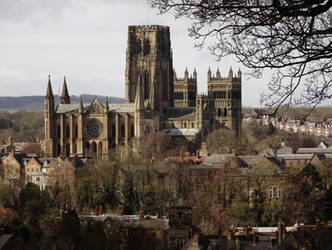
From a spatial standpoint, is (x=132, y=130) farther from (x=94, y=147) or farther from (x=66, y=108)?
(x=66, y=108)

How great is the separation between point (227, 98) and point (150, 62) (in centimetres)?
2926

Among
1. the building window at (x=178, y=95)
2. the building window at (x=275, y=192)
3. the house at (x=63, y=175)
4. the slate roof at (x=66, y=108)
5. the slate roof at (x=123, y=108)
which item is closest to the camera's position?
the building window at (x=275, y=192)

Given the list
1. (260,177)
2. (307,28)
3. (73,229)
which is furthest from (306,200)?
(307,28)

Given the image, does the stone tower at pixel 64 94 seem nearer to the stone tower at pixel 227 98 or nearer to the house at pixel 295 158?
the stone tower at pixel 227 98

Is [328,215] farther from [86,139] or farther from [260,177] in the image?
[86,139]

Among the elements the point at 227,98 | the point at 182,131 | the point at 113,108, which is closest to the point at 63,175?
the point at 113,108

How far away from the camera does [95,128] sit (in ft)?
417

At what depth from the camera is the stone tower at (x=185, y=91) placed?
166 meters

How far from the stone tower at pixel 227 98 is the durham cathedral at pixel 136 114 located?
1.96 meters

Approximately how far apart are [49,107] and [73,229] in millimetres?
88049

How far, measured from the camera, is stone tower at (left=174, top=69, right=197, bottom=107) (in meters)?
166

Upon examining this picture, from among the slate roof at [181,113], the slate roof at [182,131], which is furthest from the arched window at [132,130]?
the slate roof at [181,113]

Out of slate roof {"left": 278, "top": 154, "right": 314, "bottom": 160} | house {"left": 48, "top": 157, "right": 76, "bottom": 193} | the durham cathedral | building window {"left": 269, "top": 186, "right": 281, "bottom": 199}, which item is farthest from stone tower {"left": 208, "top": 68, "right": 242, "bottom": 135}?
building window {"left": 269, "top": 186, "right": 281, "bottom": 199}

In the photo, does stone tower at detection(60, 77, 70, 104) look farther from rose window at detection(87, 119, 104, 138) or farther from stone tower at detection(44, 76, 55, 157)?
rose window at detection(87, 119, 104, 138)
